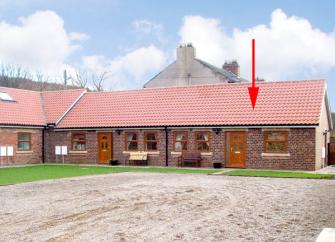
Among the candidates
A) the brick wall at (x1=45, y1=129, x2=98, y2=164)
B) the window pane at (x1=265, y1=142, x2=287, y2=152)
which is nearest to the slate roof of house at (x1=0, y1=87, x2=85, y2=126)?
the brick wall at (x1=45, y1=129, x2=98, y2=164)

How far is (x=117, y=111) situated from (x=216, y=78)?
17.1 metres

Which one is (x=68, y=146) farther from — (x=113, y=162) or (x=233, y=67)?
(x=233, y=67)

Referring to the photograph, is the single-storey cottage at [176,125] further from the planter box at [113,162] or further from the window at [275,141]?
the planter box at [113,162]

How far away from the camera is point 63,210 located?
12.4 metres

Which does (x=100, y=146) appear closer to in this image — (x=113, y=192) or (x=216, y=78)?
(x=113, y=192)

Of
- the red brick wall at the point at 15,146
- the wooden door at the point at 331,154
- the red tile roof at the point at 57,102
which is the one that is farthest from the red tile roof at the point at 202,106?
the wooden door at the point at 331,154

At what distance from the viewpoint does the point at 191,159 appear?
93.1ft

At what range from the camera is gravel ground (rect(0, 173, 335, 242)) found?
9.52 m

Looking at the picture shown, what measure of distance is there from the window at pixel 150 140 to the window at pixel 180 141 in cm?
145

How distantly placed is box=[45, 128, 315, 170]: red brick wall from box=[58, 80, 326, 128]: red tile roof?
2.30ft

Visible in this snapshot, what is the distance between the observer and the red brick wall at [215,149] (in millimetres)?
25625

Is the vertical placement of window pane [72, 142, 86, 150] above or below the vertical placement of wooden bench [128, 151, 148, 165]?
above

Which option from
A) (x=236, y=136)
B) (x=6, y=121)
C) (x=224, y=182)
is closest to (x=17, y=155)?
(x=6, y=121)

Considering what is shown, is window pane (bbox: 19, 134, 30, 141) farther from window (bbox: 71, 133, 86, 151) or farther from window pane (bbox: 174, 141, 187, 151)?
window pane (bbox: 174, 141, 187, 151)
